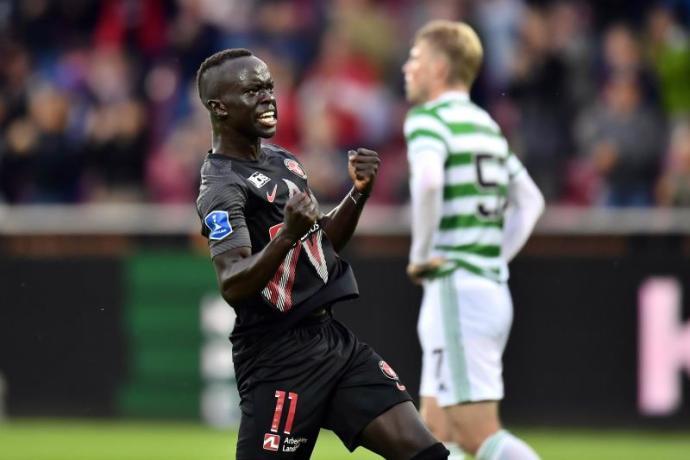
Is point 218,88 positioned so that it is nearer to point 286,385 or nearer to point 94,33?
point 286,385

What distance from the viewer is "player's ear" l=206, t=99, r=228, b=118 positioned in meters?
5.94

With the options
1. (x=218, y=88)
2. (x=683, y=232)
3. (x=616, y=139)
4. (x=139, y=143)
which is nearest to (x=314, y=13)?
(x=139, y=143)

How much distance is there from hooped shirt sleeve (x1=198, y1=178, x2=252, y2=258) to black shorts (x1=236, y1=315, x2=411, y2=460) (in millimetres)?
554

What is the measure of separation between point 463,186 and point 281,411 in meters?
1.95

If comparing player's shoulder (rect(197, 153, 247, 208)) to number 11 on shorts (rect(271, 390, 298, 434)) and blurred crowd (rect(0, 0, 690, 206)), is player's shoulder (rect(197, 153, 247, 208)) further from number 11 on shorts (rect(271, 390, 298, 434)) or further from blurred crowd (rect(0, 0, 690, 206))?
blurred crowd (rect(0, 0, 690, 206))

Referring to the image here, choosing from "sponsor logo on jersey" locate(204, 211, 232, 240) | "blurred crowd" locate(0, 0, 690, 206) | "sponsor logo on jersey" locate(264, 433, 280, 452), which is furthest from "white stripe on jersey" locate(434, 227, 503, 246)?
"blurred crowd" locate(0, 0, 690, 206)

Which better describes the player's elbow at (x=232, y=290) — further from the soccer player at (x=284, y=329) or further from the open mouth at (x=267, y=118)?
the open mouth at (x=267, y=118)

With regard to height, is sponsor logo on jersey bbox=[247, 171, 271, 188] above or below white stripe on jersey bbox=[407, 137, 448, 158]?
below

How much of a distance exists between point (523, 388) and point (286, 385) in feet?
19.0

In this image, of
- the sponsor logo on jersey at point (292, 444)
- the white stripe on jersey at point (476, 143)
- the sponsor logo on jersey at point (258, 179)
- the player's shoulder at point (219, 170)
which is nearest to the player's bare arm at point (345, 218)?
the sponsor logo on jersey at point (258, 179)

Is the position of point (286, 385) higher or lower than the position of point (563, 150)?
lower

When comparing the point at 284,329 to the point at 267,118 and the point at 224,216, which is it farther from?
the point at 267,118

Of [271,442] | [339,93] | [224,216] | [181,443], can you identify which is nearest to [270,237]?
[224,216]

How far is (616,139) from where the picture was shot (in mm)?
12172
